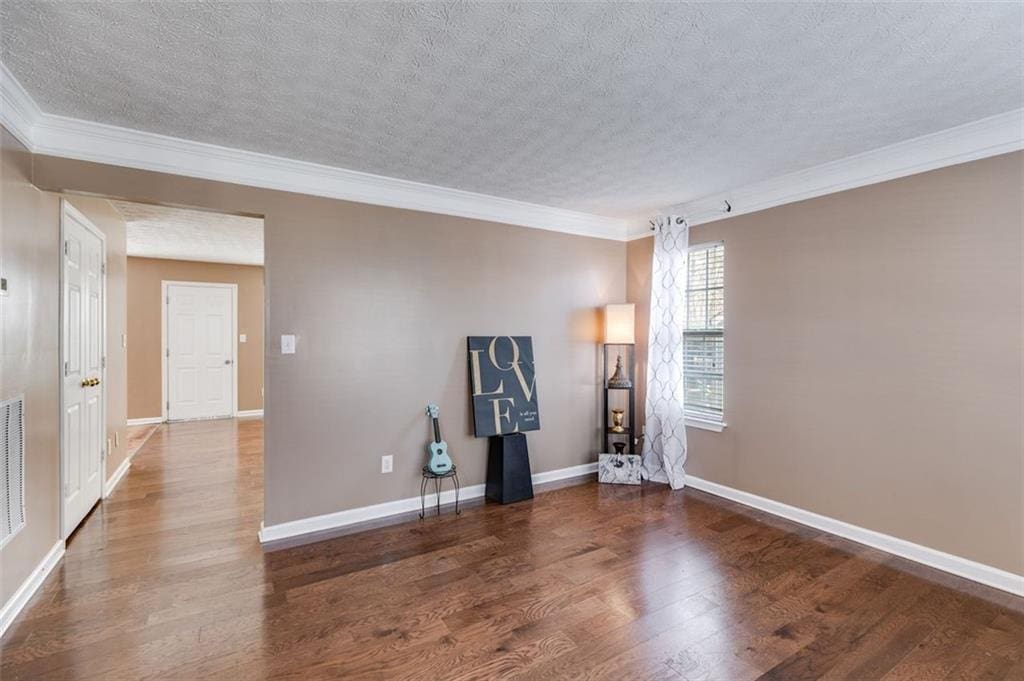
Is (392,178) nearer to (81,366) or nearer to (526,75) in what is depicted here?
(526,75)

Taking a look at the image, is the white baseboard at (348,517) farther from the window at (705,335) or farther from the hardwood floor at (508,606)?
the window at (705,335)

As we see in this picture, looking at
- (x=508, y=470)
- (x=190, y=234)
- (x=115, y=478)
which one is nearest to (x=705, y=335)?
(x=508, y=470)

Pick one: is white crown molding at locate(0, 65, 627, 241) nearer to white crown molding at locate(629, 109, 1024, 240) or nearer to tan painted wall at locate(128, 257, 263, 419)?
white crown molding at locate(629, 109, 1024, 240)

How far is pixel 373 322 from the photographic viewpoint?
343 cm

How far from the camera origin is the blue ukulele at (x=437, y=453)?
11.5 ft

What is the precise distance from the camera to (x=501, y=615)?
2248 mm

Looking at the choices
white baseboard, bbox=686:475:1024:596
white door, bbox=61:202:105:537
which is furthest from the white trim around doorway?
white baseboard, bbox=686:475:1024:596

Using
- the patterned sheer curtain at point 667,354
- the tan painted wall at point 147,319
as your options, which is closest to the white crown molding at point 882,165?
the patterned sheer curtain at point 667,354

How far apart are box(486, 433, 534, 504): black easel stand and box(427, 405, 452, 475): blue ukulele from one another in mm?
405

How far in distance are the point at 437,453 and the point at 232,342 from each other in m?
5.31

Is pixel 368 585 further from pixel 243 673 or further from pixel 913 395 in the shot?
pixel 913 395

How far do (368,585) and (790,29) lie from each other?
123 inches

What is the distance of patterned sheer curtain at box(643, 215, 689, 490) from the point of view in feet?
A: 13.3

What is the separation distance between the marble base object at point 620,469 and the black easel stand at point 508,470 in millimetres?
751
